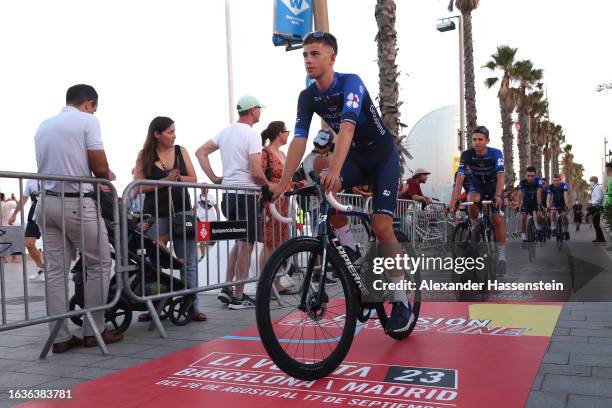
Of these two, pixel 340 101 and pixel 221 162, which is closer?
pixel 340 101

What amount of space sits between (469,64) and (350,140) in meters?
21.8

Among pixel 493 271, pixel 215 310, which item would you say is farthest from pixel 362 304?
pixel 493 271

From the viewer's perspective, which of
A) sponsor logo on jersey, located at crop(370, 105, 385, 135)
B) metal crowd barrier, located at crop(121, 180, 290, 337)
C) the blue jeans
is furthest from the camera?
the blue jeans

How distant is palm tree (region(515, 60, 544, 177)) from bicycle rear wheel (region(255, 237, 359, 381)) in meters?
36.0

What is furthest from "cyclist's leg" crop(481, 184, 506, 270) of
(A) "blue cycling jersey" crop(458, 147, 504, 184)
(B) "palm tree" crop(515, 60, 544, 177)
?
(B) "palm tree" crop(515, 60, 544, 177)

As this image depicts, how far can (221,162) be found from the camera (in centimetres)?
687

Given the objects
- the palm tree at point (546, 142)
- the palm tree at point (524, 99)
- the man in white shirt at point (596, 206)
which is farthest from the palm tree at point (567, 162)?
the man in white shirt at point (596, 206)

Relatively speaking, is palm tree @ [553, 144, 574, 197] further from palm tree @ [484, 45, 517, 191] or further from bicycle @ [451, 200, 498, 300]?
bicycle @ [451, 200, 498, 300]

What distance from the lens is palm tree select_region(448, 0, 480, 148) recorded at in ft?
77.7

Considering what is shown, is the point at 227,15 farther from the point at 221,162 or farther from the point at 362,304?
the point at 362,304

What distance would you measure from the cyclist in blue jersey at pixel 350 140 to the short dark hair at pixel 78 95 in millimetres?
1823

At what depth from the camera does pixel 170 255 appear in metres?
5.48

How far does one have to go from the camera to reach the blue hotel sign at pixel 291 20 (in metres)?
9.45

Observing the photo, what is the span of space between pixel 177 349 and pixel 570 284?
5.39m
